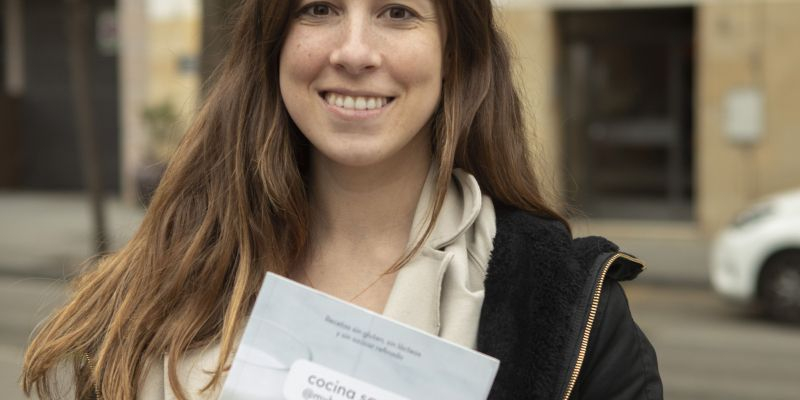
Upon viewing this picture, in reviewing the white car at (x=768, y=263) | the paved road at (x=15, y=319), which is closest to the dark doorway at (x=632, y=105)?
the white car at (x=768, y=263)

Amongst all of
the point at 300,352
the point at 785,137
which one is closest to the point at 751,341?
the point at 785,137

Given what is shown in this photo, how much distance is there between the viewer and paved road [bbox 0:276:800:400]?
289 inches

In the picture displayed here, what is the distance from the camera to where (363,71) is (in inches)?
75.7

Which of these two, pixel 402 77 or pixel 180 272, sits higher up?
pixel 402 77

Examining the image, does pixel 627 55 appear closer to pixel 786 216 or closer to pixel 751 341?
pixel 786 216

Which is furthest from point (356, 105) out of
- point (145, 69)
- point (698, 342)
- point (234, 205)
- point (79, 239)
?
point (145, 69)

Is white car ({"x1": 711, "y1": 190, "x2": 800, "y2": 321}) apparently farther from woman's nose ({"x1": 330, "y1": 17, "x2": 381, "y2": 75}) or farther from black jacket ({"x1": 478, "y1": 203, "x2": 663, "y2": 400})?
woman's nose ({"x1": 330, "y1": 17, "x2": 381, "y2": 75})

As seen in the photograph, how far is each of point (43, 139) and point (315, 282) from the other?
2006 cm

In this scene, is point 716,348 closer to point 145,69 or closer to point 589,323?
point 589,323

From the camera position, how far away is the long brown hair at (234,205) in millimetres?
2016

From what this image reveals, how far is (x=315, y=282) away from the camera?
2.13 m

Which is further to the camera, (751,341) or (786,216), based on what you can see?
(786,216)

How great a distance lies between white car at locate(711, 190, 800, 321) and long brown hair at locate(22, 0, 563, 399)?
8.29m

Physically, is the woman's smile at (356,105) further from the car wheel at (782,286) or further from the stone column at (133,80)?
the stone column at (133,80)
